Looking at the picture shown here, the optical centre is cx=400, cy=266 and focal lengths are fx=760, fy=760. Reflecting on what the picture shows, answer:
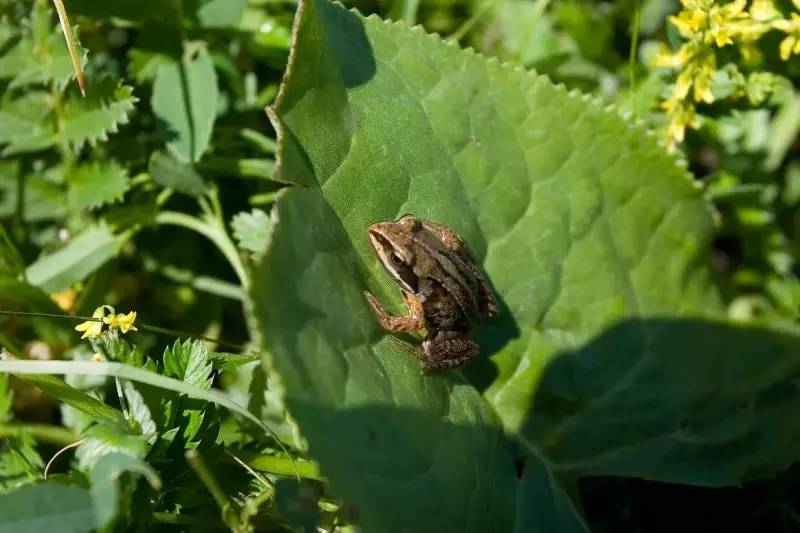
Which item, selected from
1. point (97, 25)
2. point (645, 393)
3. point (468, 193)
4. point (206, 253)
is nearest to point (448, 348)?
point (468, 193)

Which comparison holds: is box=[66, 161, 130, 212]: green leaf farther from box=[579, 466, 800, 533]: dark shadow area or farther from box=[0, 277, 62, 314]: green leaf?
box=[579, 466, 800, 533]: dark shadow area

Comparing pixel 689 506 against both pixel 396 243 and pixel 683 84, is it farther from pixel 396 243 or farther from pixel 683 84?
pixel 396 243

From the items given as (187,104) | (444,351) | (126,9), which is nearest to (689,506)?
(444,351)

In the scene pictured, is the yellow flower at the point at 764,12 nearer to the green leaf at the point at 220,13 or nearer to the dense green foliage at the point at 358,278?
the dense green foliage at the point at 358,278

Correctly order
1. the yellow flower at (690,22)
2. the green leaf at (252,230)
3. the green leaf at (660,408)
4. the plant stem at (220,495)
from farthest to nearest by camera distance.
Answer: the green leaf at (252,230), the yellow flower at (690,22), the green leaf at (660,408), the plant stem at (220,495)

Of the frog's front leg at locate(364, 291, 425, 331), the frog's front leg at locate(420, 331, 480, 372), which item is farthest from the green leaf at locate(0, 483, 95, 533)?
the frog's front leg at locate(420, 331, 480, 372)

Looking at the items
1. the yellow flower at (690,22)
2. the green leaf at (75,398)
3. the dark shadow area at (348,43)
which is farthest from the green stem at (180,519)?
the yellow flower at (690,22)
